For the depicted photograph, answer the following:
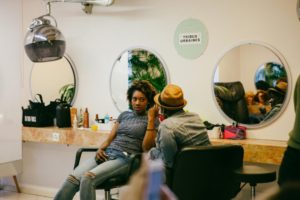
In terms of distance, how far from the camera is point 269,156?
3.12 meters

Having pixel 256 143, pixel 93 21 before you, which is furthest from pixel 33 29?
pixel 256 143

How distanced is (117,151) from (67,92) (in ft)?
4.55

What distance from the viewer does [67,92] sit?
456 cm

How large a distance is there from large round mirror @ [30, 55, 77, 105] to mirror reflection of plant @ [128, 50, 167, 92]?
0.82 m

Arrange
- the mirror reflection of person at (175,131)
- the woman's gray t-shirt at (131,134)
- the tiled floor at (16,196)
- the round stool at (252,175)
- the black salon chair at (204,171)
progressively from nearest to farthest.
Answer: the black salon chair at (204,171), the round stool at (252,175), the mirror reflection of person at (175,131), the woman's gray t-shirt at (131,134), the tiled floor at (16,196)

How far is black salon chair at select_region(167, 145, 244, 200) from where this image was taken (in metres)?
2.27

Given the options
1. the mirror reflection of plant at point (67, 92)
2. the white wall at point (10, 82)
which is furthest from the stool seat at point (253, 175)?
the white wall at point (10, 82)

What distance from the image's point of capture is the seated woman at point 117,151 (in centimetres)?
325

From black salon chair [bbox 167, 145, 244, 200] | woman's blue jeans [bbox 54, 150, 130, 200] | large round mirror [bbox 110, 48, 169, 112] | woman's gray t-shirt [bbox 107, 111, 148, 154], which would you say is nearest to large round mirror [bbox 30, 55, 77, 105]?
large round mirror [bbox 110, 48, 169, 112]

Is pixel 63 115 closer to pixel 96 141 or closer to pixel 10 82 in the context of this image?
pixel 96 141

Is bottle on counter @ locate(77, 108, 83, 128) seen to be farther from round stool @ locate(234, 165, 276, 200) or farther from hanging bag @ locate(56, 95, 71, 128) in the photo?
round stool @ locate(234, 165, 276, 200)

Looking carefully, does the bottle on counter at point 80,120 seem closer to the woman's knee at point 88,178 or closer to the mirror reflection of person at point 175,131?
the woman's knee at point 88,178

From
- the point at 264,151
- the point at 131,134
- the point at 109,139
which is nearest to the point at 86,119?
the point at 109,139

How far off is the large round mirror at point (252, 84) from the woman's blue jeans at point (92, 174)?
1126 millimetres
